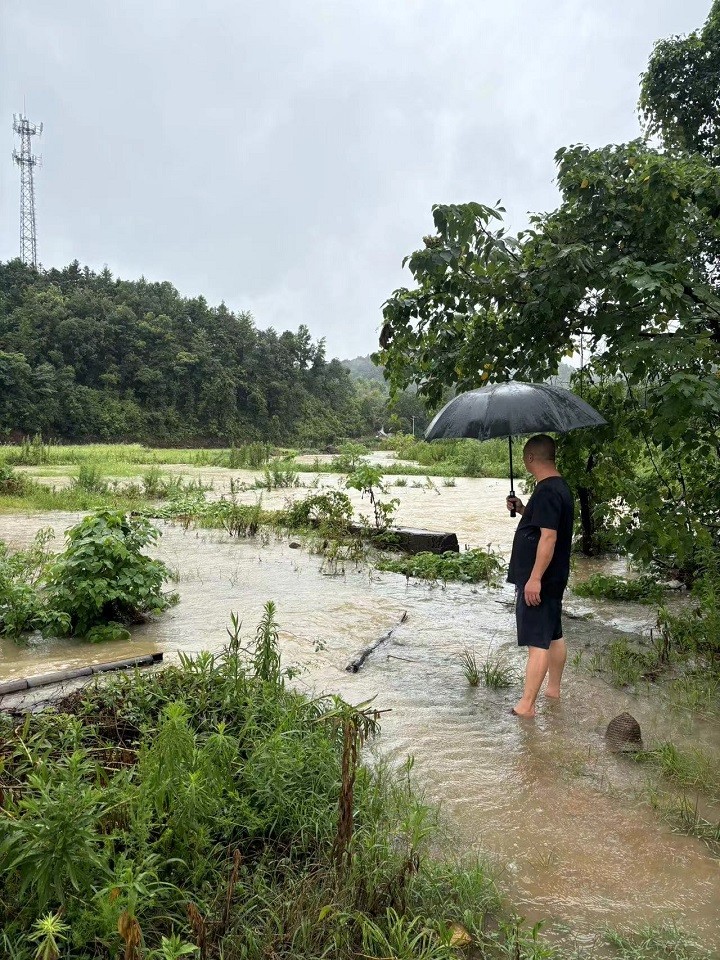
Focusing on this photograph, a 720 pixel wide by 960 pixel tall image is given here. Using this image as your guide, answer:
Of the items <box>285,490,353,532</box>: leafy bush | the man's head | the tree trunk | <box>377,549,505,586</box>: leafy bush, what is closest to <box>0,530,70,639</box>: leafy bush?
the man's head

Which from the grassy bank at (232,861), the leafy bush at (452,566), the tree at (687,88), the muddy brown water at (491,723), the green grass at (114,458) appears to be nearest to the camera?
the grassy bank at (232,861)

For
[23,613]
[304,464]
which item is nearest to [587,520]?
[23,613]

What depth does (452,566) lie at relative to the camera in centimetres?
852

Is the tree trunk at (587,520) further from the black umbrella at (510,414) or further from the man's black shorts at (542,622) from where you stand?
the man's black shorts at (542,622)

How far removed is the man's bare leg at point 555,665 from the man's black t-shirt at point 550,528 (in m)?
0.45

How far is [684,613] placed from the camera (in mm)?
5551

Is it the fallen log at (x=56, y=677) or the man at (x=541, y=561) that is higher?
the man at (x=541, y=561)

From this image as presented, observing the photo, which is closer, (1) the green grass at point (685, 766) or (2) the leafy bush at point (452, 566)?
(1) the green grass at point (685, 766)

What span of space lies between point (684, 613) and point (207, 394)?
188 feet

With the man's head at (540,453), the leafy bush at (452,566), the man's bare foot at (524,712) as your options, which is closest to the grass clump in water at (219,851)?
the man's bare foot at (524,712)

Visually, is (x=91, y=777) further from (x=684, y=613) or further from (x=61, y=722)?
(x=684, y=613)

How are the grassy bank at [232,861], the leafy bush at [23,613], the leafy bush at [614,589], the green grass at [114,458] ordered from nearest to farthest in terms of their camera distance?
1. the grassy bank at [232,861]
2. the leafy bush at [23,613]
3. the leafy bush at [614,589]
4. the green grass at [114,458]

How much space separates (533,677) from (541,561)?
780mm

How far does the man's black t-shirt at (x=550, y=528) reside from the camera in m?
4.25
